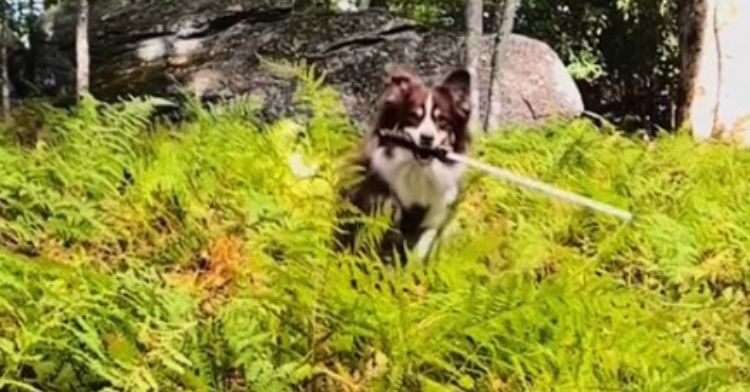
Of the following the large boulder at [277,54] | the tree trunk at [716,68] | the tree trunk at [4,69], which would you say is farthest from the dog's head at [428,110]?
the tree trunk at [4,69]

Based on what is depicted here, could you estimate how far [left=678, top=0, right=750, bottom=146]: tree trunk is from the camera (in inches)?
359

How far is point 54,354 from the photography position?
13.2 feet

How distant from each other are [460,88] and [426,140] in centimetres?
36

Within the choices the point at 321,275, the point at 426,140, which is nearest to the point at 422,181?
the point at 426,140

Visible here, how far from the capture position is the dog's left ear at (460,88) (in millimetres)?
5895

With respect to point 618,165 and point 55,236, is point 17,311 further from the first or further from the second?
point 618,165

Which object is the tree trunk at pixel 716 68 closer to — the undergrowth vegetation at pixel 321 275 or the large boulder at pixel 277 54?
the undergrowth vegetation at pixel 321 275

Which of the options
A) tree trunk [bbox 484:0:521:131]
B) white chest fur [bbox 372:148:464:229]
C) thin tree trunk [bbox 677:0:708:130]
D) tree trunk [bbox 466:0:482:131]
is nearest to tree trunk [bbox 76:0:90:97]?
tree trunk [bbox 466:0:482:131]

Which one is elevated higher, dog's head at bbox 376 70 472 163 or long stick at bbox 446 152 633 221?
dog's head at bbox 376 70 472 163

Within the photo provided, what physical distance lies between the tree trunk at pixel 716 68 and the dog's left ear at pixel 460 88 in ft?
12.5

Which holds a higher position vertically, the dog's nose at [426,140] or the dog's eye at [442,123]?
the dog's eye at [442,123]

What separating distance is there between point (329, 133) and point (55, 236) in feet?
6.46

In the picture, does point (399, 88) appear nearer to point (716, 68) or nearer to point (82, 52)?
point (716, 68)

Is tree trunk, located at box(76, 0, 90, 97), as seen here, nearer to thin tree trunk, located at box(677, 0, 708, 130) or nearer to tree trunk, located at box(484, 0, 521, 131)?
tree trunk, located at box(484, 0, 521, 131)
